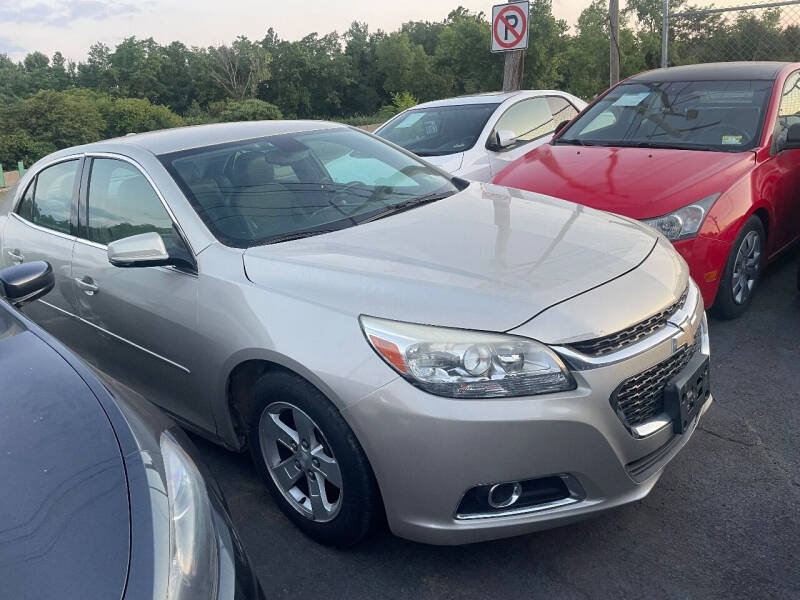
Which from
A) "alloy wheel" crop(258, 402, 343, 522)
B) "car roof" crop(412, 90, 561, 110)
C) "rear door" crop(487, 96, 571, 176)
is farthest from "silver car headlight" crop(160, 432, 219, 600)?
"car roof" crop(412, 90, 561, 110)

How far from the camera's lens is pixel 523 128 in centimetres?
762

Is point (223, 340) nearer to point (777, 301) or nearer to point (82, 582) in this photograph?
point (82, 582)

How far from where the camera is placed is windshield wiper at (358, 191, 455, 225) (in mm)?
3248

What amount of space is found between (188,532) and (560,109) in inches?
293

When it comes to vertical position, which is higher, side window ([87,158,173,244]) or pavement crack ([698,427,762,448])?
side window ([87,158,173,244])

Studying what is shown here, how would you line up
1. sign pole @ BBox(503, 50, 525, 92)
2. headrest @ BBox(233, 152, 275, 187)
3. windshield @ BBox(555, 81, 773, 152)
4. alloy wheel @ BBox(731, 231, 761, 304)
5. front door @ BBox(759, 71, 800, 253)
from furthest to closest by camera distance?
sign pole @ BBox(503, 50, 525, 92) < windshield @ BBox(555, 81, 773, 152) < front door @ BBox(759, 71, 800, 253) < alloy wheel @ BBox(731, 231, 761, 304) < headrest @ BBox(233, 152, 275, 187)

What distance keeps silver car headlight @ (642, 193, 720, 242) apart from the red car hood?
0.11ft

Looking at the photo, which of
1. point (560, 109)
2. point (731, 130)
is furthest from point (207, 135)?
point (560, 109)

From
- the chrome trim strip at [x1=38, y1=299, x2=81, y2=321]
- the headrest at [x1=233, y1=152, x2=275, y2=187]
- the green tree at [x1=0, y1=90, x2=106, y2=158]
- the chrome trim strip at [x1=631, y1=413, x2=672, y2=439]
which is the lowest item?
the green tree at [x1=0, y1=90, x2=106, y2=158]

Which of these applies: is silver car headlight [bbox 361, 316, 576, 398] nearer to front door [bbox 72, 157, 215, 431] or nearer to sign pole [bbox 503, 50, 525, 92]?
front door [bbox 72, 157, 215, 431]

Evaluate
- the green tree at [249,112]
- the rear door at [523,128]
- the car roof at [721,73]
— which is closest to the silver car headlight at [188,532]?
the car roof at [721,73]

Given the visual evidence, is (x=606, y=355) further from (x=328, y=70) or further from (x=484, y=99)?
(x=328, y=70)

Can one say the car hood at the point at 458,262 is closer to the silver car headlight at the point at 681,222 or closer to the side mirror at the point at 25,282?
the side mirror at the point at 25,282

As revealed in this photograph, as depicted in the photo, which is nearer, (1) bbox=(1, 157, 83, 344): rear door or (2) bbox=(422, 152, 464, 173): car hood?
(1) bbox=(1, 157, 83, 344): rear door
